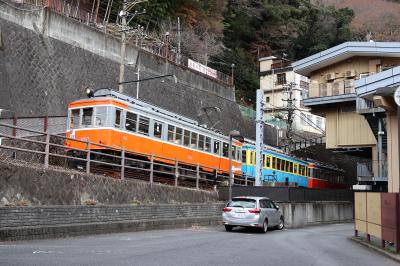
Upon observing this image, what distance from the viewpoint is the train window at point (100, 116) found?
21.7 m

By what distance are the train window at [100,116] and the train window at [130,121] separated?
1136mm

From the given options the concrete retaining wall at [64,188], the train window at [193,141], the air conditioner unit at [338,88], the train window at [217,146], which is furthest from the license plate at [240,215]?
the air conditioner unit at [338,88]

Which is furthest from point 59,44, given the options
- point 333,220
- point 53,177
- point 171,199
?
point 333,220

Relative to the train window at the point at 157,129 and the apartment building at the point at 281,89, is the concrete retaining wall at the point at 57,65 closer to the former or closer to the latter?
the train window at the point at 157,129

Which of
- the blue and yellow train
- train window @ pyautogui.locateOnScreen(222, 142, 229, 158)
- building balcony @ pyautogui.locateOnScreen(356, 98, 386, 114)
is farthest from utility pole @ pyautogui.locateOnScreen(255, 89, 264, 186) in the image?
building balcony @ pyautogui.locateOnScreen(356, 98, 386, 114)

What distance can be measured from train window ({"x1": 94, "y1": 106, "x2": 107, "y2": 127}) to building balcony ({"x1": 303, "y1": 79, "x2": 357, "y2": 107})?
68.7 ft

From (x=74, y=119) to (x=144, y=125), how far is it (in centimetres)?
328

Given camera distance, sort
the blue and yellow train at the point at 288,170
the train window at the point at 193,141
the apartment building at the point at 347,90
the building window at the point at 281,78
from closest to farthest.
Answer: the train window at the point at 193,141, the apartment building at the point at 347,90, the blue and yellow train at the point at 288,170, the building window at the point at 281,78

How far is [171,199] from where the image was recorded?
904 inches

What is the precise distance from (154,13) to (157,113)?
30800 mm

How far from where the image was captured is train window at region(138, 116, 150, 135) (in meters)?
23.4

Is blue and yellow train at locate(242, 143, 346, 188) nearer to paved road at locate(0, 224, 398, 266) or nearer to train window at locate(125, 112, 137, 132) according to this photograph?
train window at locate(125, 112, 137, 132)

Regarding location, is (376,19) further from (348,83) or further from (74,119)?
(74,119)

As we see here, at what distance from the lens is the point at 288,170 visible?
40094 millimetres
